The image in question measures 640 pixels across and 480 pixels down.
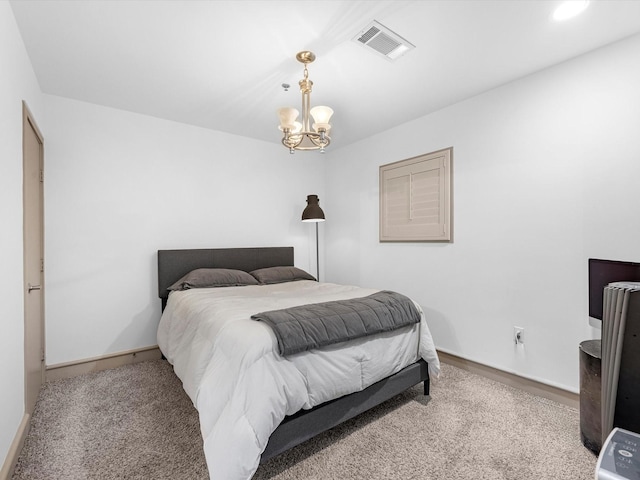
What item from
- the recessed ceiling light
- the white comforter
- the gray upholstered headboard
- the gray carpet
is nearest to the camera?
the white comforter

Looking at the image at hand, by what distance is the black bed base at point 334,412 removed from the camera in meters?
1.57

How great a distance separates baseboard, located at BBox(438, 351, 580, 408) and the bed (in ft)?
2.39

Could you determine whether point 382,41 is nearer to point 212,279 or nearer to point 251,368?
point 251,368

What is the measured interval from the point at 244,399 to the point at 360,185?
3.07 m

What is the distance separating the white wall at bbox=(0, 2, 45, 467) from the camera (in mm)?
1584

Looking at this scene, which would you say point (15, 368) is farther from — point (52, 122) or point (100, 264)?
point (52, 122)

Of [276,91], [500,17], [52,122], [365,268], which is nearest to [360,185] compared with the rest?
[365,268]

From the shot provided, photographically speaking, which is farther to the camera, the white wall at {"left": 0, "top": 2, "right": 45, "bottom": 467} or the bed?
the white wall at {"left": 0, "top": 2, "right": 45, "bottom": 467}

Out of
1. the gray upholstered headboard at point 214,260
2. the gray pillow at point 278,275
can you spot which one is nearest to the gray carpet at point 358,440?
the gray upholstered headboard at point 214,260

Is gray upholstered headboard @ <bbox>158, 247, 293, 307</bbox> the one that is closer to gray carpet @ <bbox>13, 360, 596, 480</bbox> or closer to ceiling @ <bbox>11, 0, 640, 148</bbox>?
gray carpet @ <bbox>13, 360, 596, 480</bbox>

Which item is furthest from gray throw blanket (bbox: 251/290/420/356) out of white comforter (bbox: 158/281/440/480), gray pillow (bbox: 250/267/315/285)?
gray pillow (bbox: 250/267/315/285)

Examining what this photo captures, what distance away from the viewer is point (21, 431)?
1.83 meters

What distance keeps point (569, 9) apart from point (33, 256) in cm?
395

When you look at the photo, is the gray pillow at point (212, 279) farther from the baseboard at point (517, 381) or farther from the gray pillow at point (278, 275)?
the baseboard at point (517, 381)
